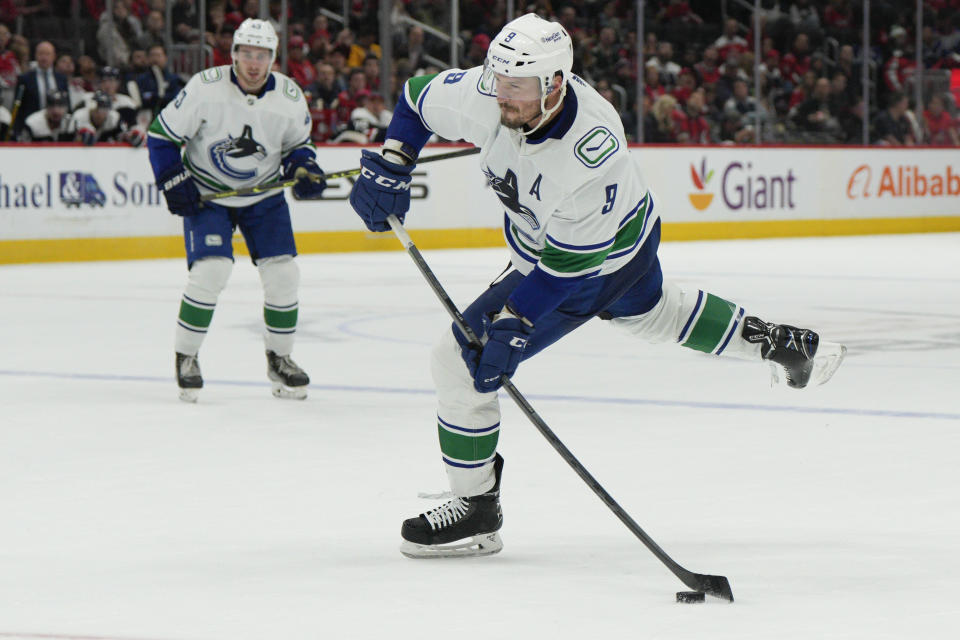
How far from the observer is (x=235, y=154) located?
5809 millimetres

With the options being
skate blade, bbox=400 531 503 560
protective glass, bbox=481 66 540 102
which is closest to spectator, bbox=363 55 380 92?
skate blade, bbox=400 531 503 560

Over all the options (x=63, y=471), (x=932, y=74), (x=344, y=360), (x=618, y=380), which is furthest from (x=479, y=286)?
(x=932, y=74)

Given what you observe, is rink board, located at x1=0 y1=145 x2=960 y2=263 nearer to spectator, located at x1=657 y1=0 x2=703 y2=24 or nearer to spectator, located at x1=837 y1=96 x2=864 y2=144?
spectator, located at x1=837 y1=96 x2=864 y2=144

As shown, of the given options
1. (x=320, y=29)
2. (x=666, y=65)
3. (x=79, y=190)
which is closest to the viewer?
(x=79, y=190)

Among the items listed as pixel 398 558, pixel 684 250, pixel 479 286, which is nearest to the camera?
pixel 398 558

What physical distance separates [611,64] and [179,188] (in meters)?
10.4

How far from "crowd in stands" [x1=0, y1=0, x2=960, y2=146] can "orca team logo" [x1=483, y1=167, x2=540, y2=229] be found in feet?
29.1

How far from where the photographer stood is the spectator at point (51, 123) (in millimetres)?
11664

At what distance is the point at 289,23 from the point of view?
14172mm

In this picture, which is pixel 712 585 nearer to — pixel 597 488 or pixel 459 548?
pixel 597 488

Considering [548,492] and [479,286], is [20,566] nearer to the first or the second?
[548,492]

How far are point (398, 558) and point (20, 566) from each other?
2.56 ft

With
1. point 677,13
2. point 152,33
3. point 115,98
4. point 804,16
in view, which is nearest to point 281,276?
point 115,98

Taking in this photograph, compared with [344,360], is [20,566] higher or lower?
higher
